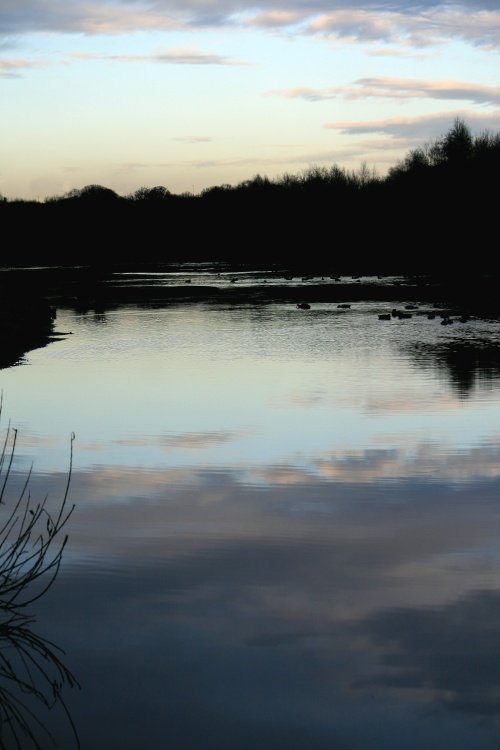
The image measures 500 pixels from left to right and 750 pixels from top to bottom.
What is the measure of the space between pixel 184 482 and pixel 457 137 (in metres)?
129

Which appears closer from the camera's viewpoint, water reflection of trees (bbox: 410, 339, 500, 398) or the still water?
the still water

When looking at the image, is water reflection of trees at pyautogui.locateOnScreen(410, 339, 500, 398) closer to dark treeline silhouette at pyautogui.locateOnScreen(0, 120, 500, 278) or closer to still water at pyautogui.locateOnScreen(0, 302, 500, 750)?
still water at pyautogui.locateOnScreen(0, 302, 500, 750)

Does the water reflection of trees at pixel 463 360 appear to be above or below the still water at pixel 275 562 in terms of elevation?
below

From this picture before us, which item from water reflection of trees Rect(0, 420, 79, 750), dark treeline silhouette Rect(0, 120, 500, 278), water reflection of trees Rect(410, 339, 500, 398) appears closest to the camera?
water reflection of trees Rect(0, 420, 79, 750)

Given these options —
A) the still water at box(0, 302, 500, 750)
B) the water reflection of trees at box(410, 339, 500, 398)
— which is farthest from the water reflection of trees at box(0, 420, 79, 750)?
the water reflection of trees at box(410, 339, 500, 398)

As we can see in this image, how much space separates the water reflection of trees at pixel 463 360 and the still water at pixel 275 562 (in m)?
0.53

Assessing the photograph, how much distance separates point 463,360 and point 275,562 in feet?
73.1

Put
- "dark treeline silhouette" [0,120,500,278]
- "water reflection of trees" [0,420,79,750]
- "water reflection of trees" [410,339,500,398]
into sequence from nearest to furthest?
"water reflection of trees" [0,420,79,750] → "water reflection of trees" [410,339,500,398] → "dark treeline silhouette" [0,120,500,278]

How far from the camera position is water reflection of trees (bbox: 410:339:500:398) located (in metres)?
29.7

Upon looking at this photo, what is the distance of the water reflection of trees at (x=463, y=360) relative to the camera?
29.7 m

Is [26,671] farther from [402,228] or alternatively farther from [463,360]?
[402,228]

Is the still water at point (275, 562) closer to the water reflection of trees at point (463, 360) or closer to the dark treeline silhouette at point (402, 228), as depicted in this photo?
the water reflection of trees at point (463, 360)

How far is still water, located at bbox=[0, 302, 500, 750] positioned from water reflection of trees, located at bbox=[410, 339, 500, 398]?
0.53 m

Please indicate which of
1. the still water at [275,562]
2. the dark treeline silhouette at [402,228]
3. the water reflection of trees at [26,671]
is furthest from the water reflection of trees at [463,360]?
the dark treeline silhouette at [402,228]
